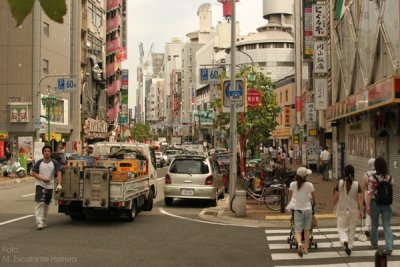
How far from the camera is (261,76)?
111 feet

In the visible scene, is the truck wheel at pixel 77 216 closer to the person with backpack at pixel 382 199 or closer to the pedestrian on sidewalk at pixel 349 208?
the pedestrian on sidewalk at pixel 349 208

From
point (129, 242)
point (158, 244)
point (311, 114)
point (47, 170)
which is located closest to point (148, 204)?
point (47, 170)

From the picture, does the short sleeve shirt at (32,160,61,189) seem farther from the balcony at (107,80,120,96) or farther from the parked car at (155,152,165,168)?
the balcony at (107,80,120,96)

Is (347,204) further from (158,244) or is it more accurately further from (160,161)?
(160,161)

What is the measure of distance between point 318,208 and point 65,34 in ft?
123

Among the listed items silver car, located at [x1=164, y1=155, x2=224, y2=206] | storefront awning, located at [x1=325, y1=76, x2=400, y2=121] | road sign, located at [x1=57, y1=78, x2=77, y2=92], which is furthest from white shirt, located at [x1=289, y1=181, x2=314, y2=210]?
road sign, located at [x1=57, y1=78, x2=77, y2=92]

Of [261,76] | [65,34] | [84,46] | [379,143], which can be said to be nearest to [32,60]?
[65,34]

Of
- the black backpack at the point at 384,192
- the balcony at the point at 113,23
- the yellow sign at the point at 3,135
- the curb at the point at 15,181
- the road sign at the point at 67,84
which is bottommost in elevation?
the curb at the point at 15,181

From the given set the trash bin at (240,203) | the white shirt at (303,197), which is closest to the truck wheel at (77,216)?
the trash bin at (240,203)

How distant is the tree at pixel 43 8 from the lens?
1703 mm

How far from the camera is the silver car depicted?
17.3 meters

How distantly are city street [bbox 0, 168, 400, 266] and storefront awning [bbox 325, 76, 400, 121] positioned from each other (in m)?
3.15

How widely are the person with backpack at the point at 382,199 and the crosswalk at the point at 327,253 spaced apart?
0.39 m

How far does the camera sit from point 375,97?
13984 millimetres
